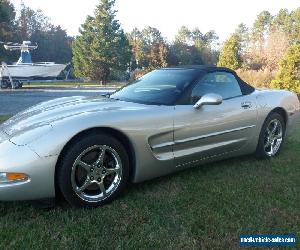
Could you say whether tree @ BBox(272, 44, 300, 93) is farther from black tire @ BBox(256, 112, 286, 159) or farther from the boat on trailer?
the boat on trailer

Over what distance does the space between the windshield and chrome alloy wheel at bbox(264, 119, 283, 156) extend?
4.84 feet

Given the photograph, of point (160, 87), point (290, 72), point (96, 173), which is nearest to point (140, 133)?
point (96, 173)

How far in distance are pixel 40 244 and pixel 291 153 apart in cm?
385

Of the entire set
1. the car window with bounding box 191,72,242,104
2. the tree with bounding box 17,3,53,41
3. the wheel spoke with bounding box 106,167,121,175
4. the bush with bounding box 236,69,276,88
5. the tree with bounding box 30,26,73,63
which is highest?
the tree with bounding box 17,3,53,41

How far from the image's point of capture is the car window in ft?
12.9

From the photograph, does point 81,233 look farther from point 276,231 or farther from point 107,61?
point 107,61

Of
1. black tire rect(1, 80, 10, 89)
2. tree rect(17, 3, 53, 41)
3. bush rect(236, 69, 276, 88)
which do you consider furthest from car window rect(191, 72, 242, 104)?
tree rect(17, 3, 53, 41)

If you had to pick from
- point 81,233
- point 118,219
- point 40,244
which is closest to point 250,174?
point 118,219

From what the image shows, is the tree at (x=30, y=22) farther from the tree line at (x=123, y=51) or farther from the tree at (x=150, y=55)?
the tree at (x=150, y=55)

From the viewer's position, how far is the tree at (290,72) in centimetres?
1389

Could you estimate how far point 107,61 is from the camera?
3928 cm

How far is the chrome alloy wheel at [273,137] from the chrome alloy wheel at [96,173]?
2.47m

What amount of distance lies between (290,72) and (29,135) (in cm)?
1323

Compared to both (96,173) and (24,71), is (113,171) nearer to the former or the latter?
(96,173)
